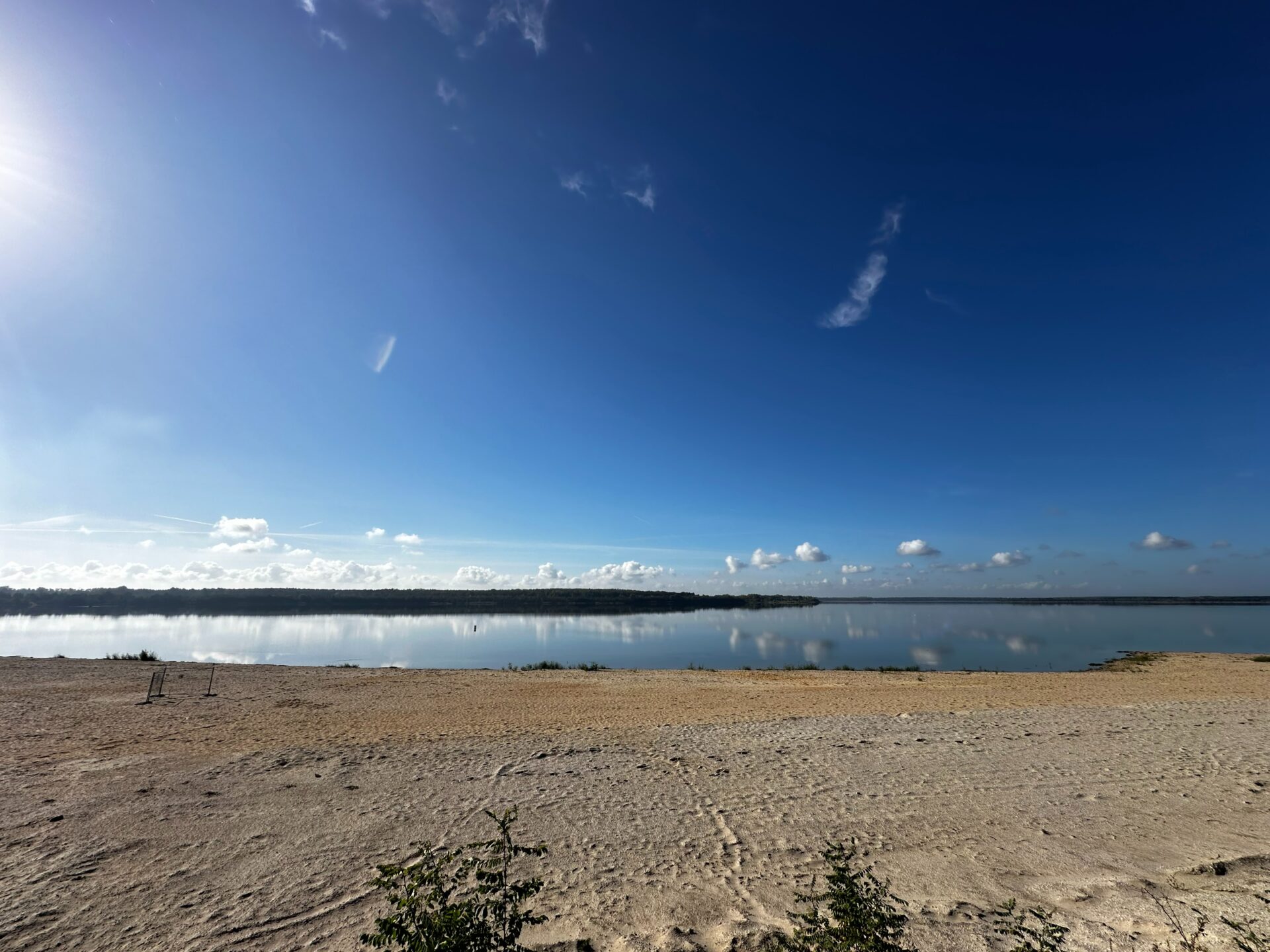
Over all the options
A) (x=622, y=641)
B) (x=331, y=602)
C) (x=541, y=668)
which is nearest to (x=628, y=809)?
(x=541, y=668)

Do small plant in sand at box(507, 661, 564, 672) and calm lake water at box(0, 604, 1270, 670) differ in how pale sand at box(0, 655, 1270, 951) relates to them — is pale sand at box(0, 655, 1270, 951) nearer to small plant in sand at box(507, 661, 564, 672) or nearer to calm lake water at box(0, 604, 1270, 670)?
small plant in sand at box(507, 661, 564, 672)

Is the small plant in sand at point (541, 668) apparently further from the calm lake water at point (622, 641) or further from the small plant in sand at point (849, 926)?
the small plant in sand at point (849, 926)

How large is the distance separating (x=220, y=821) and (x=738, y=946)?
5686mm

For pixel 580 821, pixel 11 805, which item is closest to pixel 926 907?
pixel 580 821

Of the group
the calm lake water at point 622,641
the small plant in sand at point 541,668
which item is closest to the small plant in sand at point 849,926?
the small plant in sand at point 541,668

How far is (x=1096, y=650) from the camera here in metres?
37.3

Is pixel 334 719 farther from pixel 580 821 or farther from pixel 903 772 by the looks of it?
pixel 903 772

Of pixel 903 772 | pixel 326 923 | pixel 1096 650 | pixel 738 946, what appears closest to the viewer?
pixel 738 946

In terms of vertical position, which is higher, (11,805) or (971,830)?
(11,805)

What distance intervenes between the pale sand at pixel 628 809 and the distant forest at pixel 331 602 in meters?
81.7

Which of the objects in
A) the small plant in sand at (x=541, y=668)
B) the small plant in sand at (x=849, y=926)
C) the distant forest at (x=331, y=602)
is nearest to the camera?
the small plant in sand at (x=849, y=926)

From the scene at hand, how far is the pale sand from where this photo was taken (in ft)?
15.2

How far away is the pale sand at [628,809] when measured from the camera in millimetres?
4641

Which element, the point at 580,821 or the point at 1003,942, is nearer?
the point at 1003,942
